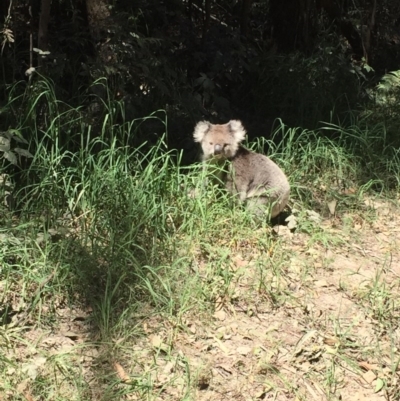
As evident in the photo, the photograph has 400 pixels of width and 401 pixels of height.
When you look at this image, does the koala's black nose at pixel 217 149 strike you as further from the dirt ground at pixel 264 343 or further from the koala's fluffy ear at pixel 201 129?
the dirt ground at pixel 264 343

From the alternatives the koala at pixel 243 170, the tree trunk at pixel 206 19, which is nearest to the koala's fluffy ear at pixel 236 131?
the koala at pixel 243 170

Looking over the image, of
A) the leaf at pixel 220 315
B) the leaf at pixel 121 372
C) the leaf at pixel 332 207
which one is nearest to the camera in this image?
the leaf at pixel 121 372

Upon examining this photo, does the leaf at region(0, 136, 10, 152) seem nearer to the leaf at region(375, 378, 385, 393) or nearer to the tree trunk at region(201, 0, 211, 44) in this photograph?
the leaf at region(375, 378, 385, 393)

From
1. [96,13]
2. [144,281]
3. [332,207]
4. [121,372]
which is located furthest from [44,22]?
[121,372]

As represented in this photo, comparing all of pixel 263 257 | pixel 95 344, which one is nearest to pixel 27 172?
pixel 95 344

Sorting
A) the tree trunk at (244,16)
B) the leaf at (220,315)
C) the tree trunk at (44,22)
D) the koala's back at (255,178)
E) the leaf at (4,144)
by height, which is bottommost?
the leaf at (220,315)

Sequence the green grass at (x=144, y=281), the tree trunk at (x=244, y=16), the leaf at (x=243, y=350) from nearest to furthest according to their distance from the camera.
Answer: the green grass at (x=144, y=281) < the leaf at (x=243, y=350) < the tree trunk at (x=244, y=16)

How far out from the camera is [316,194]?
17.6 ft

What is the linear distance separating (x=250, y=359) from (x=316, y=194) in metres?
2.22

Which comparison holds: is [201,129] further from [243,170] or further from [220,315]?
[220,315]

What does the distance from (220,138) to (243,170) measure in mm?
315

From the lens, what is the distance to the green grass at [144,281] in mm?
3305

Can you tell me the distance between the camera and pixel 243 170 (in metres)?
4.89

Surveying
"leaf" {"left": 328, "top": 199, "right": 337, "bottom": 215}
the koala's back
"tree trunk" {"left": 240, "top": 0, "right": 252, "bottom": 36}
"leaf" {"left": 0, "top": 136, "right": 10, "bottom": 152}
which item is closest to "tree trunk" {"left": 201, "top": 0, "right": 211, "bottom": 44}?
"tree trunk" {"left": 240, "top": 0, "right": 252, "bottom": 36}
